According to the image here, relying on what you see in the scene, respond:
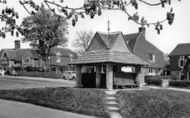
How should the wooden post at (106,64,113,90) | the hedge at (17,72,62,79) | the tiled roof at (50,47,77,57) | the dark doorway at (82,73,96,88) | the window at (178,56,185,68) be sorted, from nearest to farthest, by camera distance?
the wooden post at (106,64,113,90)
the dark doorway at (82,73,96,88)
the window at (178,56,185,68)
the hedge at (17,72,62,79)
the tiled roof at (50,47,77,57)

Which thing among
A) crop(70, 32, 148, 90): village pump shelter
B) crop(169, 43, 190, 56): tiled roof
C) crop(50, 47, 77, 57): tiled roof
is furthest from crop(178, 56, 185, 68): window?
crop(50, 47, 77, 57): tiled roof

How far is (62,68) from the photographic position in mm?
89750

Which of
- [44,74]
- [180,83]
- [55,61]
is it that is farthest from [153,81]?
[55,61]

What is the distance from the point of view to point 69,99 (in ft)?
80.1

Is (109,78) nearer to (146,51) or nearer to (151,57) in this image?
(146,51)

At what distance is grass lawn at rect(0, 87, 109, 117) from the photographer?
845 inches

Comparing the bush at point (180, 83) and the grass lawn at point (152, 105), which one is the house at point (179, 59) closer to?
the bush at point (180, 83)

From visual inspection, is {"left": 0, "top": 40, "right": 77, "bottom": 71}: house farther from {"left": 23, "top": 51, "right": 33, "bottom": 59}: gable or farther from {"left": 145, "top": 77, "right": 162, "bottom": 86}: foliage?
{"left": 145, "top": 77, "right": 162, "bottom": 86}: foliage

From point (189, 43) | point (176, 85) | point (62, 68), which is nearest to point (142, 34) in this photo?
point (189, 43)

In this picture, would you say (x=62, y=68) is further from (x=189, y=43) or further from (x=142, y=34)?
(x=189, y=43)

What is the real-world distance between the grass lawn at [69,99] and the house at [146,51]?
119 ft

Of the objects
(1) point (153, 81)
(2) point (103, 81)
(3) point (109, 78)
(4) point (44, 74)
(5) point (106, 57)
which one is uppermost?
(5) point (106, 57)

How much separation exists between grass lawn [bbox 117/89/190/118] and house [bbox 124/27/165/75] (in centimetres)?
3621

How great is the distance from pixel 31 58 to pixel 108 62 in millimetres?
71831
